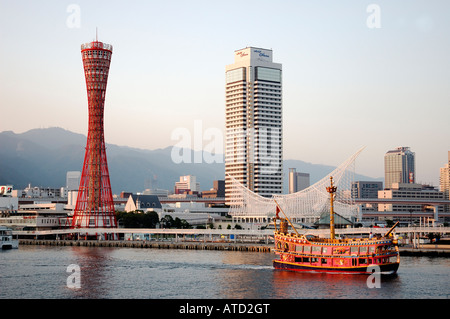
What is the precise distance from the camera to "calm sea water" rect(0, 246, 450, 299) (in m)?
48.0

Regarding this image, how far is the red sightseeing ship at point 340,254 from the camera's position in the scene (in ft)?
191

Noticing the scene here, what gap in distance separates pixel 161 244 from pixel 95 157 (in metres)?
20.6

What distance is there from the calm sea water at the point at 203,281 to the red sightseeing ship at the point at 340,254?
1.02 m

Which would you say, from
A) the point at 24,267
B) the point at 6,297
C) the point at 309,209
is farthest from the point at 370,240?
the point at 309,209

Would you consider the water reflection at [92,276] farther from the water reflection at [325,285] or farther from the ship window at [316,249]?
the ship window at [316,249]

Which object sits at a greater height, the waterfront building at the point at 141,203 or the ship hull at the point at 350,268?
the waterfront building at the point at 141,203

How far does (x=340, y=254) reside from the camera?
195ft
